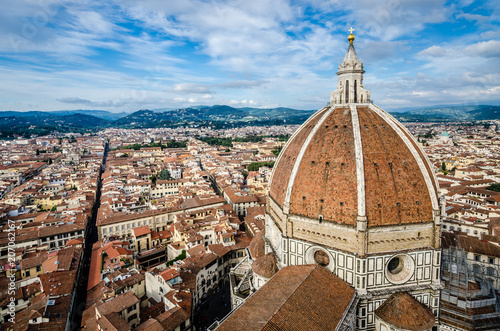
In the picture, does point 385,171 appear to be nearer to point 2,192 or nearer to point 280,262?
point 280,262

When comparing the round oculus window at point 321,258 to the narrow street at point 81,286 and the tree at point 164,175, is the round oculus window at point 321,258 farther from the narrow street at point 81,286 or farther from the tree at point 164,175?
the tree at point 164,175

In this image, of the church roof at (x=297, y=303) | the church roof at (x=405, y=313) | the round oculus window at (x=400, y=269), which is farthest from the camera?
the round oculus window at (x=400, y=269)

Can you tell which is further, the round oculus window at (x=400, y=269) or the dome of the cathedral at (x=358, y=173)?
the round oculus window at (x=400, y=269)

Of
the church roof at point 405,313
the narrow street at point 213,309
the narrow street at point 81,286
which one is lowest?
the narrow street at point 213,309

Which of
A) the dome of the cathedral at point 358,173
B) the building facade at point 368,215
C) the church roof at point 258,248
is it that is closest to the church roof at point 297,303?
the building facade at point 368,215

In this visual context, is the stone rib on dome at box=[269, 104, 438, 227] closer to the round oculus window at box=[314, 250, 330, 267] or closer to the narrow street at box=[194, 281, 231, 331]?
the round oculus window at box=[314, 250, 330, 267]

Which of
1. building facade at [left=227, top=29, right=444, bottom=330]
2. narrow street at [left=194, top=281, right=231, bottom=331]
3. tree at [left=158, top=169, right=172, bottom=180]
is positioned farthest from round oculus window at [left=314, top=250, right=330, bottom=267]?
tree at [left=158, top=169, right=172, bottom=180]

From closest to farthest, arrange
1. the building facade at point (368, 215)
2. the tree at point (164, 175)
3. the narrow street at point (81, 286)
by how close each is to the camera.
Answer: the building facade at point (368, 215)
the narrow street at point (81, 286)
the tree at point (164, 175)

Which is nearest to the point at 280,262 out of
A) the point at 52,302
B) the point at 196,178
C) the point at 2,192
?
the point at 52,302
